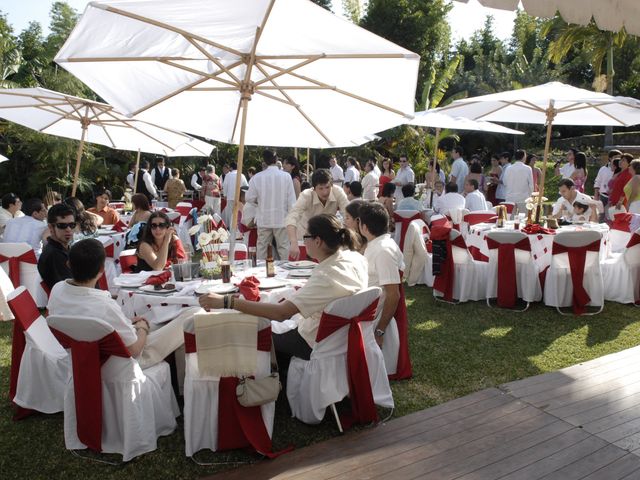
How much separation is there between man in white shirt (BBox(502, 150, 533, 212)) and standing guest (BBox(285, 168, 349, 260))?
5639 mm

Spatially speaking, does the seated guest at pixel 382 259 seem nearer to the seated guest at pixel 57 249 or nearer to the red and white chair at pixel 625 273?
the seated guest at pixel 57 249

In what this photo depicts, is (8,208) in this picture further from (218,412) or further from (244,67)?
(218,412)

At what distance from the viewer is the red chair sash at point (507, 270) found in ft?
21.3

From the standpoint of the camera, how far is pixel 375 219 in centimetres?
438

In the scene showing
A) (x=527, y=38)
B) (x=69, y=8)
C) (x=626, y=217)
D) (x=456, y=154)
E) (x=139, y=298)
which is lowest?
(x=139, y=298)

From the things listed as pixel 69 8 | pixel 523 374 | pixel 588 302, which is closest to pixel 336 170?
pixel 588 302

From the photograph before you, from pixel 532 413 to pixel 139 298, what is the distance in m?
2.95

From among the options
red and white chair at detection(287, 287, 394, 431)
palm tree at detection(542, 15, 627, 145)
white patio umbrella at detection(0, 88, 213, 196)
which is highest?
palm tree at detection(542, 15, 627, 145)

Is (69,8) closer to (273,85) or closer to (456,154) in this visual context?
(456,154)

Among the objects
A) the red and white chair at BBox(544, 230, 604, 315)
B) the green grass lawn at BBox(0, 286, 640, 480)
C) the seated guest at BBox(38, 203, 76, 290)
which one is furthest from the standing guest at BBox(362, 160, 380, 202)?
the seated guest at BBox(38, 203, 76, 290)

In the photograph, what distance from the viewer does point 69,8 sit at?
28.0 meters

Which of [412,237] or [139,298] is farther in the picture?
[412,237]

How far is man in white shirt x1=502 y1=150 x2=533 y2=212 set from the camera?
10508mm

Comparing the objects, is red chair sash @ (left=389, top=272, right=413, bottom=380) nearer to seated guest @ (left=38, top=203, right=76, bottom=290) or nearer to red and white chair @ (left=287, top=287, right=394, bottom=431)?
red and white chair @ (left=287, top=287, right=394, bottom=431)
